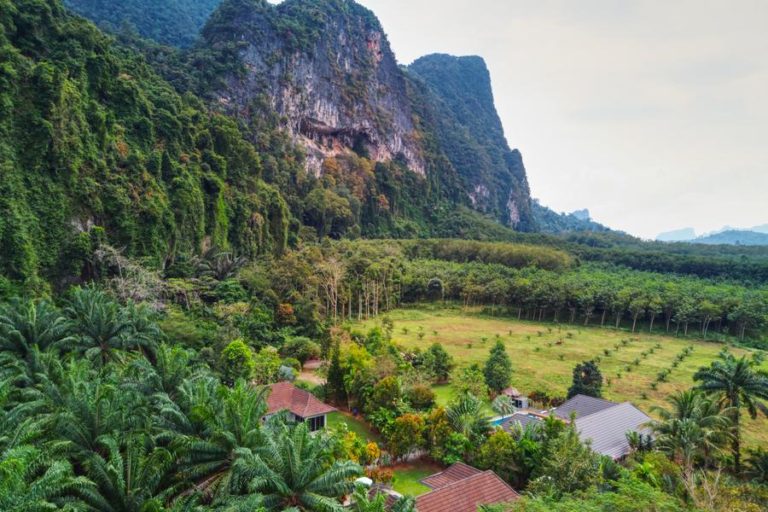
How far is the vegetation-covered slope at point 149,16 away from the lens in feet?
333

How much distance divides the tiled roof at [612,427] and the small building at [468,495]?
635 cm

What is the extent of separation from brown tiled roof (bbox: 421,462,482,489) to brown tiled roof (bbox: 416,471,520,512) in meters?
1.16

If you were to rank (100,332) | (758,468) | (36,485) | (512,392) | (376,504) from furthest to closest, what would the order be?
1. (512,392)
2. (100,332)
3. (758,468)
4. (376,504)
5. (36,485)

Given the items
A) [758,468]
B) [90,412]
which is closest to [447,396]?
[758,468]

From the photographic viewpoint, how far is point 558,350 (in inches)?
1827

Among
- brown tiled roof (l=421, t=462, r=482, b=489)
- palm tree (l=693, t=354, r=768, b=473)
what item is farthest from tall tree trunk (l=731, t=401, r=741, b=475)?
brown tiled roof (l=421, t=462, r=482, b=489)

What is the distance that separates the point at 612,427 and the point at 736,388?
5683 millimetres

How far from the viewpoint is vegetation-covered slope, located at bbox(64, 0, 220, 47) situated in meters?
101

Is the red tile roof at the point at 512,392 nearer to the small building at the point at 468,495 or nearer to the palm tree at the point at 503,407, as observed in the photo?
the palm tree at the point at 503,407

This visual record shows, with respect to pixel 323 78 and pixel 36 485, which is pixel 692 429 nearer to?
pixel 36 485

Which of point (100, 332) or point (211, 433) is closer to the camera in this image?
point (211, 433)

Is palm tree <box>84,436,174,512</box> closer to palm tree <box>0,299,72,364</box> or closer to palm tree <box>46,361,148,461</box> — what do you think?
palm tree <box>46,361,148,461</box>

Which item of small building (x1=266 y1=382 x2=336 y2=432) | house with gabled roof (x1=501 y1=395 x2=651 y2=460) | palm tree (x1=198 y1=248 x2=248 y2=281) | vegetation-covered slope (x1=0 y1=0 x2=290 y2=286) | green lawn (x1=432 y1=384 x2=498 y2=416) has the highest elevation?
vegetation-covered slope (x1=0 y1=0 x2=290 y2=286)

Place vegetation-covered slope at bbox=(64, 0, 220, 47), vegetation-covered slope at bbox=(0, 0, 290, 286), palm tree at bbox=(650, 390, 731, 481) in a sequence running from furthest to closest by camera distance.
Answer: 1. vegetation-covered slope at bbox=(64, 0, 220, 47)
2. vegetation-covered slope at bbox=(0, 0, 290, 286)
3. palm tree at bbox=(650, 390, 731, 481)
